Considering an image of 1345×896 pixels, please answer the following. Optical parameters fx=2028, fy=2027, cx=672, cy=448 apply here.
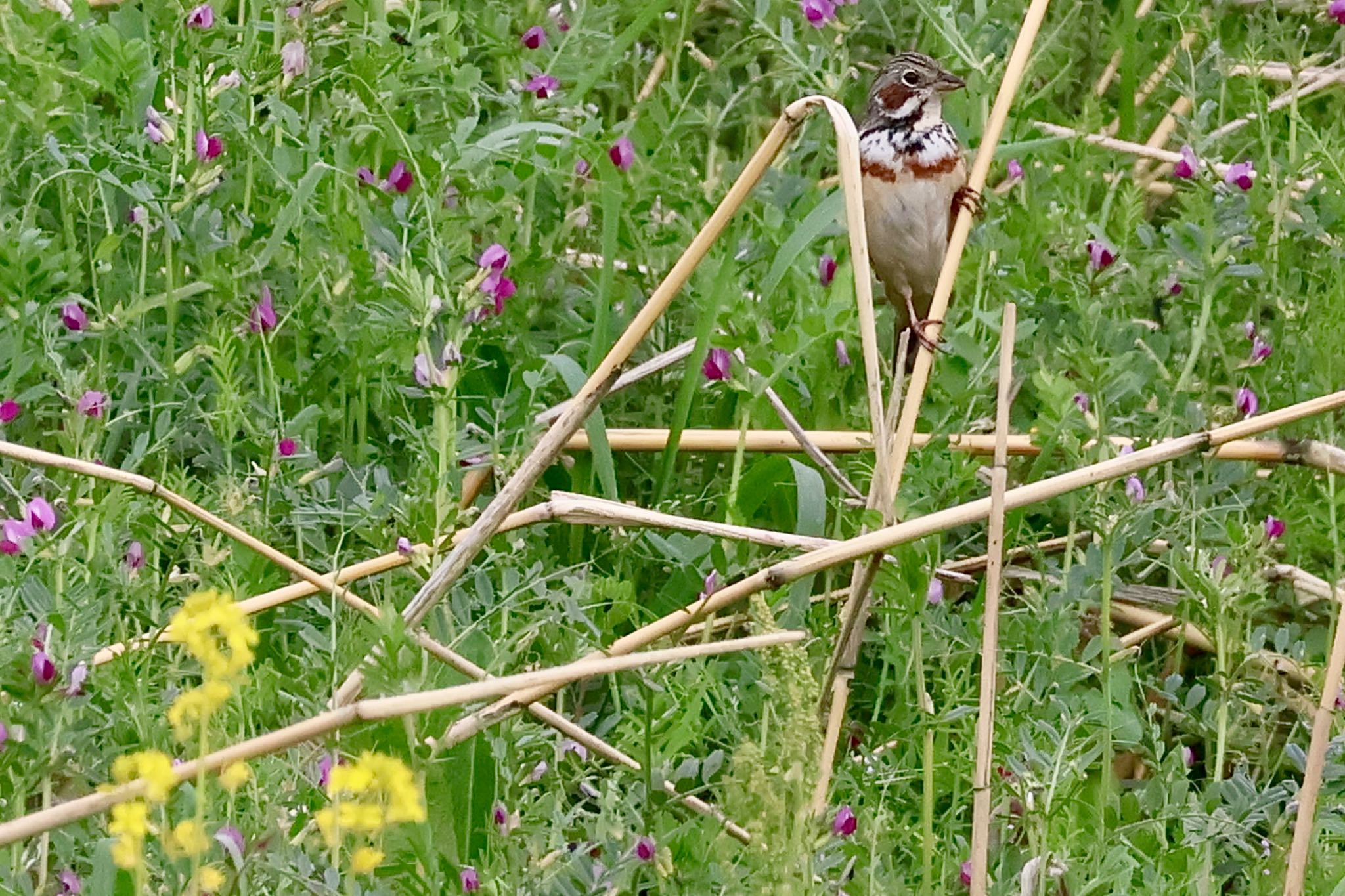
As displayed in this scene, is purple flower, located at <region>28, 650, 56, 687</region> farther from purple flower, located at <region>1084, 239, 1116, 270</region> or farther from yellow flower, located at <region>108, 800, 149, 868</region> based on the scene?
purple flower, located at <region>1084, 239, 1116, 270</region>

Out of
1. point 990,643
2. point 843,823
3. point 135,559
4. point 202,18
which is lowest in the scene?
point 843,823

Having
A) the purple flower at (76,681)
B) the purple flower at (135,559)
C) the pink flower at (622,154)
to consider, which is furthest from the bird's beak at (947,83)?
the purple flower at (76,681)

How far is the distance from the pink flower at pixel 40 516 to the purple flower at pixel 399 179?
1.01 metres

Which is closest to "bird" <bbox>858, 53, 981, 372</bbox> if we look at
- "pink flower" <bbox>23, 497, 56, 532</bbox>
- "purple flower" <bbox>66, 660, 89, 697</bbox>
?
"pink flower" <bbox>23, 497, 56, 532</bbox>

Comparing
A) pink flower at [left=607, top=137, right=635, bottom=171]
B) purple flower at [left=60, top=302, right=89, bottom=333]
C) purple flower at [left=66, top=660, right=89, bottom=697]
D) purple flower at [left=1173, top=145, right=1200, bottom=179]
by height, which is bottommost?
purple flower at [left=66, top=660, right=89, bottom=697]

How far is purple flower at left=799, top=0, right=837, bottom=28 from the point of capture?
12.8ft

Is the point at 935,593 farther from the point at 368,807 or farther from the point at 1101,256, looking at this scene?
the point at 368,807

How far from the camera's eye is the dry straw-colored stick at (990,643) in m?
2.21

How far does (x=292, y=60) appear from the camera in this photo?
362 centimetres

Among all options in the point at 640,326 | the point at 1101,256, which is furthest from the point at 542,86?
the point at 640,326

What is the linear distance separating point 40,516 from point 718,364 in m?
1.11

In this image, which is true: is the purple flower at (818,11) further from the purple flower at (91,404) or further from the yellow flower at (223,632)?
the yellow flower at (223,632)

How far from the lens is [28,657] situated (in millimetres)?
2469

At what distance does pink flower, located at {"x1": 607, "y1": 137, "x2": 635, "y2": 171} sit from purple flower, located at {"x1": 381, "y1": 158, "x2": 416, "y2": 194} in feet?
1.17
